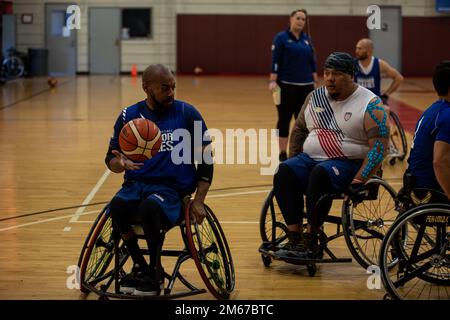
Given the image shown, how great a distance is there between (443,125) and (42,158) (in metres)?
6.55

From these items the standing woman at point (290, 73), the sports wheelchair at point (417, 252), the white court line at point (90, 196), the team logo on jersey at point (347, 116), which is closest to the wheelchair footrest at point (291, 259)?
the sports wheelchair at point (417, 252)

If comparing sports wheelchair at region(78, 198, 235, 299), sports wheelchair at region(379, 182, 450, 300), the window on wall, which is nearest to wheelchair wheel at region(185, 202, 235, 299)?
sports wheelchair at region(78, 198, 235, 299)

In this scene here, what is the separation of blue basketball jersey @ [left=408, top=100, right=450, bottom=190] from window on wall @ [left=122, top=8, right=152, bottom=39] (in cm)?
2242

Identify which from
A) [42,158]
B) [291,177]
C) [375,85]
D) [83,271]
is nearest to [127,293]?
[83,271]

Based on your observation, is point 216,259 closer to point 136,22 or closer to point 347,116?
point 347,116

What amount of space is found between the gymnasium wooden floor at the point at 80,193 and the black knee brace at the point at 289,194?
1.21 feet

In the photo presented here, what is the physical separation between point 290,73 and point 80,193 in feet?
9.30

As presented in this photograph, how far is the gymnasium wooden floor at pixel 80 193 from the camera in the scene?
5.26 meters

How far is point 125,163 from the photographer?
482 cm

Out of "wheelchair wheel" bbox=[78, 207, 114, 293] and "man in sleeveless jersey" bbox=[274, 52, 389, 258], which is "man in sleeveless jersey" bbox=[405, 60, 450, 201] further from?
"wheelchair wheel" bbox=[78, 207, 114, 293]

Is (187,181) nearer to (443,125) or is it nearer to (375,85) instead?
(443,125)

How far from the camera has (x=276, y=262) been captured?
5770 millimetres

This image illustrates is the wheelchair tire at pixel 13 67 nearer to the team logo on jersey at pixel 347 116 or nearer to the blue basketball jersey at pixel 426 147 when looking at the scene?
the team logo on jersey at pixel 347 116
